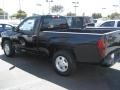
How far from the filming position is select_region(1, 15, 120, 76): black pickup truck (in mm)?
5582

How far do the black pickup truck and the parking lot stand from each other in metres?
0.42

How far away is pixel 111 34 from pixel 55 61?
5.85 ft

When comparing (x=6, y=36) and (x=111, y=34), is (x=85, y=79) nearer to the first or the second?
(x=111, y=34)

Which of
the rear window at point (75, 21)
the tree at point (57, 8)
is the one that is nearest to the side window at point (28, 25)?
the rear window at point (75, 21)

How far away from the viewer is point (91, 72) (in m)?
6.81

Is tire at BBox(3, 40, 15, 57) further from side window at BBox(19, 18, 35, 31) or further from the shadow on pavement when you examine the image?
side window at BBox(19, 18, 35, 31)

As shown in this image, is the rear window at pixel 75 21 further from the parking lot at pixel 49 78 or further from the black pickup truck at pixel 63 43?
the parking lot at pixel 49 78

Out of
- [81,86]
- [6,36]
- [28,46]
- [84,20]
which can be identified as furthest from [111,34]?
[84,20]

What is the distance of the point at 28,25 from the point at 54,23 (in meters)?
0.89

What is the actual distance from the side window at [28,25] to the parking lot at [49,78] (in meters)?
1.22

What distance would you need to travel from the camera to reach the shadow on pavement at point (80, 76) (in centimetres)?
559

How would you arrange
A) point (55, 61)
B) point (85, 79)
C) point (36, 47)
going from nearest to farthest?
point (85, 79)
point (55, 61)
point (36, 47)

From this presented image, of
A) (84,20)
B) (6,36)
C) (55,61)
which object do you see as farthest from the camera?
(84,20)

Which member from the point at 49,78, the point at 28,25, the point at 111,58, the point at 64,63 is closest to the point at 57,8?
the point at 28,25
